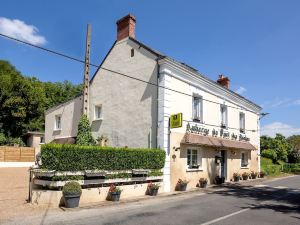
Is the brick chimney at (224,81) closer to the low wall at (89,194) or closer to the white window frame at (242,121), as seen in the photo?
the white window frame at (242,121)

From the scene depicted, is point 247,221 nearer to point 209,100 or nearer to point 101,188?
point 101,188

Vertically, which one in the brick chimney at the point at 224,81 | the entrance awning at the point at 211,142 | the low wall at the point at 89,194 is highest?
the brick chimney at the point at 224,81

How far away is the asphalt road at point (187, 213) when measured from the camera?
32.0ft

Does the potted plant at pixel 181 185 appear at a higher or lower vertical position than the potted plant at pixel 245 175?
higher

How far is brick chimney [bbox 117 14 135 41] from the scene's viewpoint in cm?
2003

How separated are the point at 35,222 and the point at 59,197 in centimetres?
260

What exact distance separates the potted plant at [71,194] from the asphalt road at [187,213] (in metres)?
0.53

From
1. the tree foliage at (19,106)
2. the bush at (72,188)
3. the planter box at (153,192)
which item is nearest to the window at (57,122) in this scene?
the planter box at (153,192)


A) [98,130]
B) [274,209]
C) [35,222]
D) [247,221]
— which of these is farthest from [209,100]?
[35,222]

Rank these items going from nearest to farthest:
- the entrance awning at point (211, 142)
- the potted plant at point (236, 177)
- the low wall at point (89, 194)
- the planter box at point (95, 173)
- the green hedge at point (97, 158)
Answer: the low wall at point (89, 194) < the green hedge at point (97, 158) < the planter box at point (95, 173) < the entrance awning at point (211, 142) < the potted plant at point (236, 177)

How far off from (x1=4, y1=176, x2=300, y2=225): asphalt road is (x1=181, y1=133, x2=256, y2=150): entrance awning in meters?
4.13

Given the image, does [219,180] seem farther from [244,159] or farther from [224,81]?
[224,81]

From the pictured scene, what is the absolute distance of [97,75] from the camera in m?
22.0

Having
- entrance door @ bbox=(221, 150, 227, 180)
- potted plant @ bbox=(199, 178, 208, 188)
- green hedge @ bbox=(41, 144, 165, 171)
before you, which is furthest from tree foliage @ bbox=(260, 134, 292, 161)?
green hedge @ bbox=(41, 144, 165, 171)
